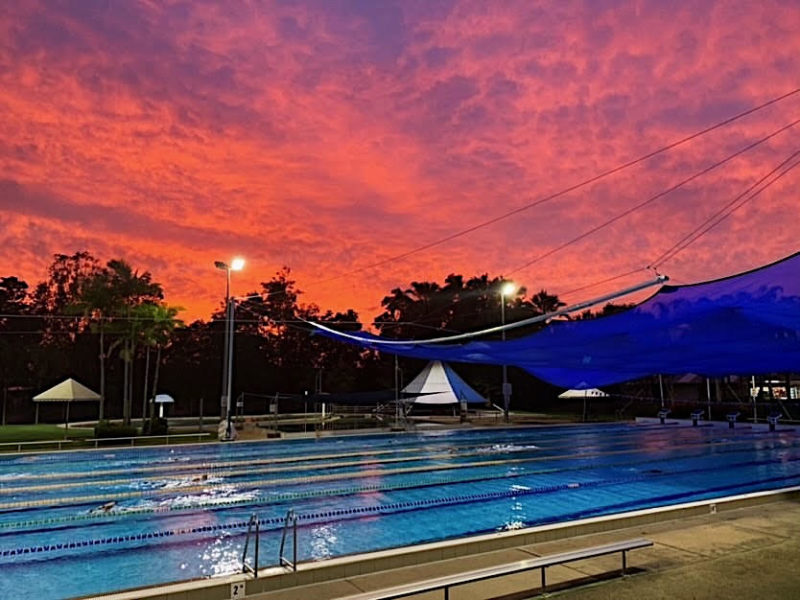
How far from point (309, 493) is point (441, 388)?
2072 cm

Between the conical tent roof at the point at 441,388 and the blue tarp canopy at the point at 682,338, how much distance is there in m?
13.1

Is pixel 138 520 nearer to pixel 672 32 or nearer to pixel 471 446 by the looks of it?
pixel 471 446

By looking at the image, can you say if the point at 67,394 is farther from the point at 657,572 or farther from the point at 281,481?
the point at 657,572

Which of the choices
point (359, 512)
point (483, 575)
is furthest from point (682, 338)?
point (483, 575)

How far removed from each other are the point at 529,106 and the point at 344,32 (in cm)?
571

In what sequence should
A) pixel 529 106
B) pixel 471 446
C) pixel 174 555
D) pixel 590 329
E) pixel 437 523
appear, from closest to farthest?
pixel 174 555 → pixel 437 523 → pixel 590 329 → pixel 529 106 → pixel 471 446

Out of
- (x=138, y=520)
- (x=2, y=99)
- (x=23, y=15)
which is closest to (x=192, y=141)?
(x=2, y=99)

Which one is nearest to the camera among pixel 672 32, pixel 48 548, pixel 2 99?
pixel 48 548

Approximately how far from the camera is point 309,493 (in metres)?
11.1

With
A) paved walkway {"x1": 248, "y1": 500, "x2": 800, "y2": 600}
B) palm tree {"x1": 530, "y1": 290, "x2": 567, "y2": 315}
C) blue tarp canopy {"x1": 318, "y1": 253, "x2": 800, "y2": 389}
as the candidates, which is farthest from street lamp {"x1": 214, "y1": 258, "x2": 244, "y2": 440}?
palm tree {"x1": 530, "y1": 290, "x2": 567, "y2": 315}

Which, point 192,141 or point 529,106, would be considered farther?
point 192,141

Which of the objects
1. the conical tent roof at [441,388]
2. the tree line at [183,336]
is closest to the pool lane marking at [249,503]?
the conical tent roof at [441,388]

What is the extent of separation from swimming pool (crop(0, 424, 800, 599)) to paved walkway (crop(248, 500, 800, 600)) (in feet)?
7.17

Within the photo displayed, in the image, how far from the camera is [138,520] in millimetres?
9023
